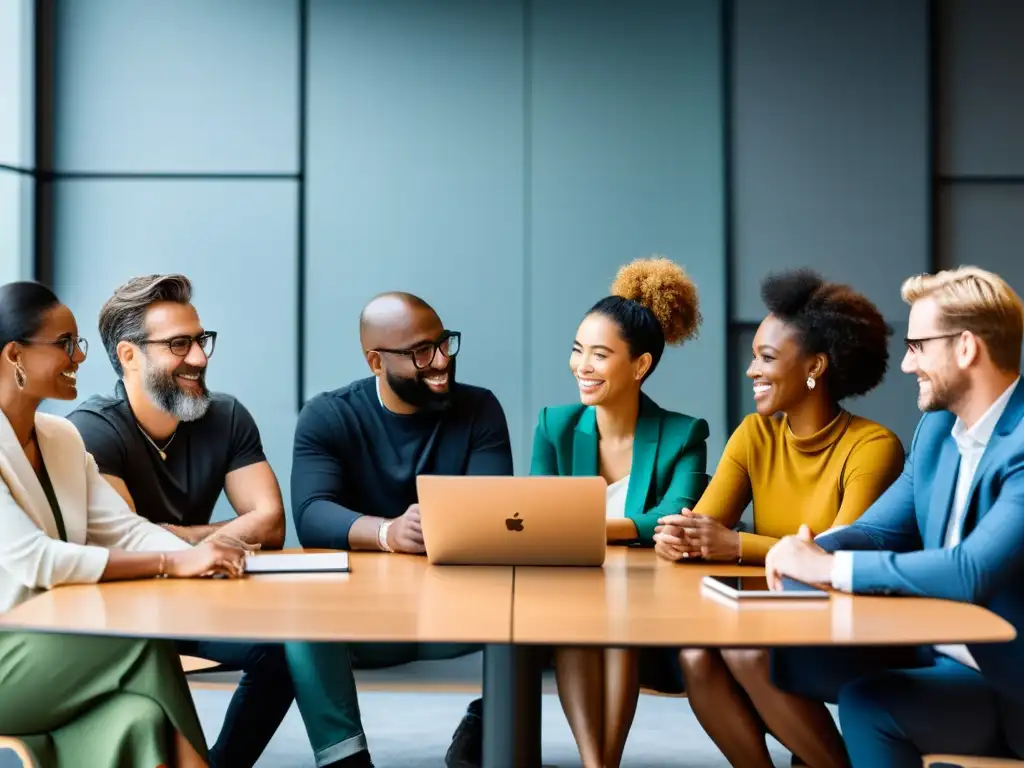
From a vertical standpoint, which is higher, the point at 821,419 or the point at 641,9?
the point at 641,9

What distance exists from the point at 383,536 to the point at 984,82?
137 inches

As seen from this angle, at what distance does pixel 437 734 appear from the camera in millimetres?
4121

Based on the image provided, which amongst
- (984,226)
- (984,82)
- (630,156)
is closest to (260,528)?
(630,156)

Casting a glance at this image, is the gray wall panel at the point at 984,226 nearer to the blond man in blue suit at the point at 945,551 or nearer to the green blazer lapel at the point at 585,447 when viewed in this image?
the green blazer lapel at the point at 585,447

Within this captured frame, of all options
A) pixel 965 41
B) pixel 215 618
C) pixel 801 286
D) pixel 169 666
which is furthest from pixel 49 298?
pixel 965 41

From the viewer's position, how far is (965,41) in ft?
16.8

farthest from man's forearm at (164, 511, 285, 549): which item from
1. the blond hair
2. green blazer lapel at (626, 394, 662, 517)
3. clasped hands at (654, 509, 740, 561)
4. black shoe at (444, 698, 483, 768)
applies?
the blond hair

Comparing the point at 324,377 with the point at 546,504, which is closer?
the point at 546,504

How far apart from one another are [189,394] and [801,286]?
5.74 ft

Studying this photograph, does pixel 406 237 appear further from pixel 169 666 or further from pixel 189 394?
pixel 169 666

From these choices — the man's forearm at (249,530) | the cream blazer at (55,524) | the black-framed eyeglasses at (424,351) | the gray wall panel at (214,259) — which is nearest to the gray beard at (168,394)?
the man's forearm at (249,530)

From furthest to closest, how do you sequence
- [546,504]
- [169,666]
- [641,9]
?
1. [641,9]
2. [546,504]
3. [169,666]

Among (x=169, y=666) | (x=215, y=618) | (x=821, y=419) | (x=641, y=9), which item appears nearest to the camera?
(x=215, y=618)

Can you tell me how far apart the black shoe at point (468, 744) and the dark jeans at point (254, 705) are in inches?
20.4
